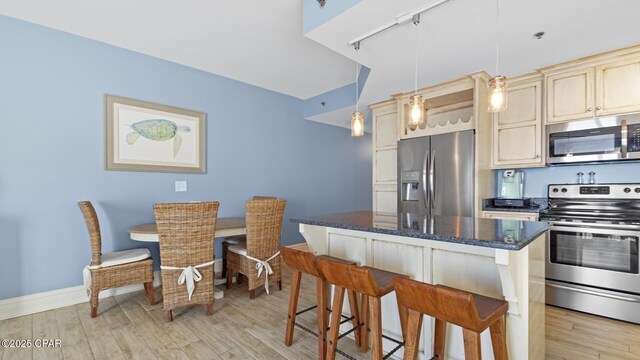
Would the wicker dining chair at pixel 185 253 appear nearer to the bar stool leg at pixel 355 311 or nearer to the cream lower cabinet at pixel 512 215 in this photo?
the bar stool leg at pixel 355 311

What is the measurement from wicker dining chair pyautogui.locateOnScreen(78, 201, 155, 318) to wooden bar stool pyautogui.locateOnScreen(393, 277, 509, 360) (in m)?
2.43

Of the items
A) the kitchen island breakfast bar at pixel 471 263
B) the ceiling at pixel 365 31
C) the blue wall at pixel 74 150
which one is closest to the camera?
the kitchen island breakfast bar at pixel 471 263

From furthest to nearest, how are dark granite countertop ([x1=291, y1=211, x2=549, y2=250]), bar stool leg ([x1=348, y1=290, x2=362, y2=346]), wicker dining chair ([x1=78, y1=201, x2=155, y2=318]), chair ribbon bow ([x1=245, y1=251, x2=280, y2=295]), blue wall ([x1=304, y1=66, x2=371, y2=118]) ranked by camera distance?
blue wall ([x1=304, y1=66, x2=371, y2=118]), chair ribbon bow ([x1=245, y1=251, x2=280, y2=295]), wicker dining chair ([x1=78, y1=201, x2=155, y2=318]), bar stool leg ([x1=348, y1=290, x2=362, y2=346]), dark granite countertop ([x1=291, y1=211, x2=549, y2=250])

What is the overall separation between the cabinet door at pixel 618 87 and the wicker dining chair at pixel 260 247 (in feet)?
10.5

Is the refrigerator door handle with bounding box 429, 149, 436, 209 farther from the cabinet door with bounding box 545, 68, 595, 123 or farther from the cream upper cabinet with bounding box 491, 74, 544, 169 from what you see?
the cabinet door with bounding box 545, 68, 595, 123

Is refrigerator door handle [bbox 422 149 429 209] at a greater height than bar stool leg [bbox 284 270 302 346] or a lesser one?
greater

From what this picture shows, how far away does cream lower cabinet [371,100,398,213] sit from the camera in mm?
3893

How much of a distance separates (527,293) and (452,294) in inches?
24.1

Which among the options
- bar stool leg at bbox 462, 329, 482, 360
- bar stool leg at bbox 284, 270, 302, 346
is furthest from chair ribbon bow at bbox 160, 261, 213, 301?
bar stool leg at bbox 462, 329, 482, 360

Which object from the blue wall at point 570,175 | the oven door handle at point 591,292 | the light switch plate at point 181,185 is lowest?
the oven door handle at point 591,292

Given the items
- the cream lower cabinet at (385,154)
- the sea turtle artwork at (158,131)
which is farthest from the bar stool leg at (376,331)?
the sea turtle artwork at (158,131)

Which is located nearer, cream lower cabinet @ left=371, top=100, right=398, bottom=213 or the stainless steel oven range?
the stainless steel oven range

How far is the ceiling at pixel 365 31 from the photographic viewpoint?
1935 mm

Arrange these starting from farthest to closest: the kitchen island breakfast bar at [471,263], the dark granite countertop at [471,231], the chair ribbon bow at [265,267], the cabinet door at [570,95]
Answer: the chair ribbon bow at [265,267] < the cabinet door at [570,95] < the kitchen island breakfast bar at [471,263] < the dark granite countertop at [471,231]
